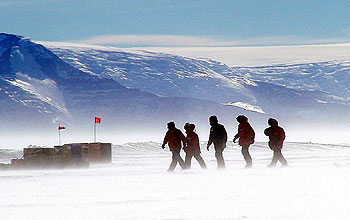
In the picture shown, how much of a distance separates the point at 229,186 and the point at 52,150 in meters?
15.7

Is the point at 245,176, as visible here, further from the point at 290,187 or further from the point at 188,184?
the point at 290,187

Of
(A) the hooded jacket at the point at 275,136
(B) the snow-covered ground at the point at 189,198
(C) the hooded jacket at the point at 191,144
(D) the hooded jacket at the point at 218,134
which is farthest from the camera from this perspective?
(C) the hooded jacket at the point at 191,144

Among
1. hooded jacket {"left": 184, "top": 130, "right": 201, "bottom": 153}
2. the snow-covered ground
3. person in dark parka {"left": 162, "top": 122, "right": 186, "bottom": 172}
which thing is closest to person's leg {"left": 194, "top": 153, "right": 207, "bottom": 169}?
hooded jacket {"left": 184, "top": 130, "right": 201, "bottom": 153}

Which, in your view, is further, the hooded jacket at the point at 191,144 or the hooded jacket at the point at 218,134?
the hooded jacket at the point at 191,144

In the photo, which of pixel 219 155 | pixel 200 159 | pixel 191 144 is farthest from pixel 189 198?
pixel 200 159

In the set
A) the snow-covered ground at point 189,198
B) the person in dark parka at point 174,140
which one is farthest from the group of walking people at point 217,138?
the snow-covered ground at point 189,198

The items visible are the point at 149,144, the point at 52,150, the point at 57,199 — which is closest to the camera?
the point at 57,199

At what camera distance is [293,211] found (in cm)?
982

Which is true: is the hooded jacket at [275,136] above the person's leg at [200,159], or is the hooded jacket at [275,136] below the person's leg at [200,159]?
above

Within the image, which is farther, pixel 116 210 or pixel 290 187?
pixel 290 187

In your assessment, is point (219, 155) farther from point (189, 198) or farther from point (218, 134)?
point (189, 198)

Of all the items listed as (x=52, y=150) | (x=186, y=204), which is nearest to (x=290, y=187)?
(x=186, y=204)

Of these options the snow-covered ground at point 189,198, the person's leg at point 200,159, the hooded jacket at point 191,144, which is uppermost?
the hooded jacket at point 191,144

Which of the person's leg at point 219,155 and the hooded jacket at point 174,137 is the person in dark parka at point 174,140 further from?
the person's leg at point 219,155
